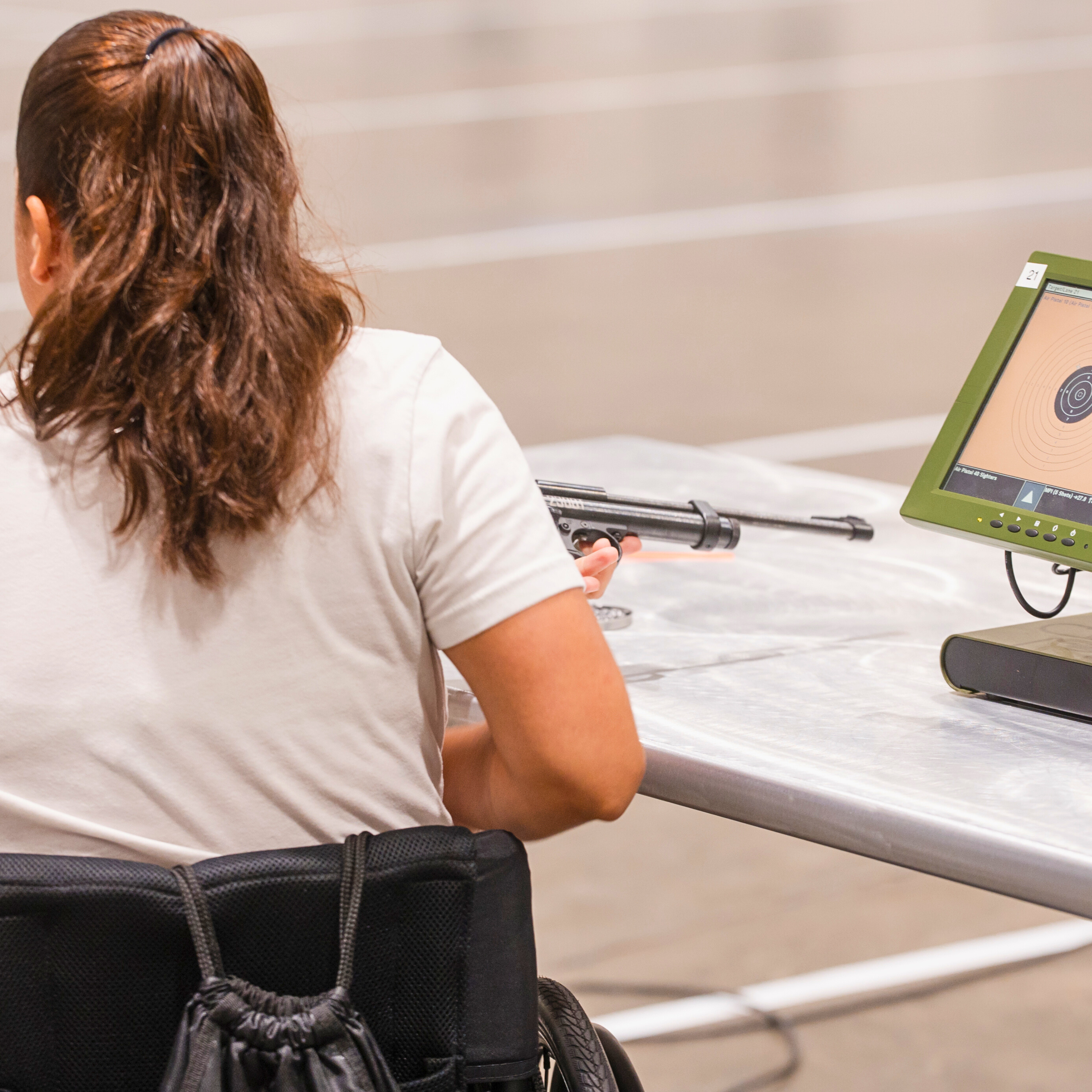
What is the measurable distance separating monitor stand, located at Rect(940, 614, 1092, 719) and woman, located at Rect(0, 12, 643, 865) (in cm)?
49

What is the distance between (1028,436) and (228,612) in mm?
753

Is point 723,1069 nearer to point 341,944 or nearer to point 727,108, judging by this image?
point 341,944

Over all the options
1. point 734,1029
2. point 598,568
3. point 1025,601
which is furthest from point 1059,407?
point 734,1029

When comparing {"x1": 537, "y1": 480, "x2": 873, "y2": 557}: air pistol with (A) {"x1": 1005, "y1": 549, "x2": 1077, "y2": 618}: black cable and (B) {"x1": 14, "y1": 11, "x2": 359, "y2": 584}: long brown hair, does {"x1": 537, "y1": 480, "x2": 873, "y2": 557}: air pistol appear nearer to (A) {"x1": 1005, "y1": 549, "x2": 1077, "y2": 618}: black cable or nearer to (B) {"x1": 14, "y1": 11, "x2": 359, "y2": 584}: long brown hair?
(A) {"x1": 1005, "y1": 549, "x2": 1077, "y2": 618}: black cable

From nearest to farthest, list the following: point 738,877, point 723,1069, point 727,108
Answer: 1. point 723,1069
2. point 738,877
3. point 727,108

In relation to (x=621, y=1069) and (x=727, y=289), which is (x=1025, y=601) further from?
(x=727, y=289)

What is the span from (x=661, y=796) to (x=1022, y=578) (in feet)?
2.16

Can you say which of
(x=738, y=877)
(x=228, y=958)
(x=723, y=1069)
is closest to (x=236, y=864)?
(x=228, y=958)

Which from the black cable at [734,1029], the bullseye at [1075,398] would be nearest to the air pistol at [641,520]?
the bullseye at [1075,398]

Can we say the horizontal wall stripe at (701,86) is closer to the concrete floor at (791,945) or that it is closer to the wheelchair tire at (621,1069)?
the concrete floor at (791,945)

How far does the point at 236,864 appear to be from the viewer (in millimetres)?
943

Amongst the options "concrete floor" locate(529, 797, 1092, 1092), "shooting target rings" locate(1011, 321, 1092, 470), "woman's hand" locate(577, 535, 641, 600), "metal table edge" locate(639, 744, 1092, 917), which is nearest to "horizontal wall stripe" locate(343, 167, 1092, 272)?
"concrete floor" locate(529, 797, 1092, 1092)

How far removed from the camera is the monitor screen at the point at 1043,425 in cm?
137

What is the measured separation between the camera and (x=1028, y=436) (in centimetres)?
140
